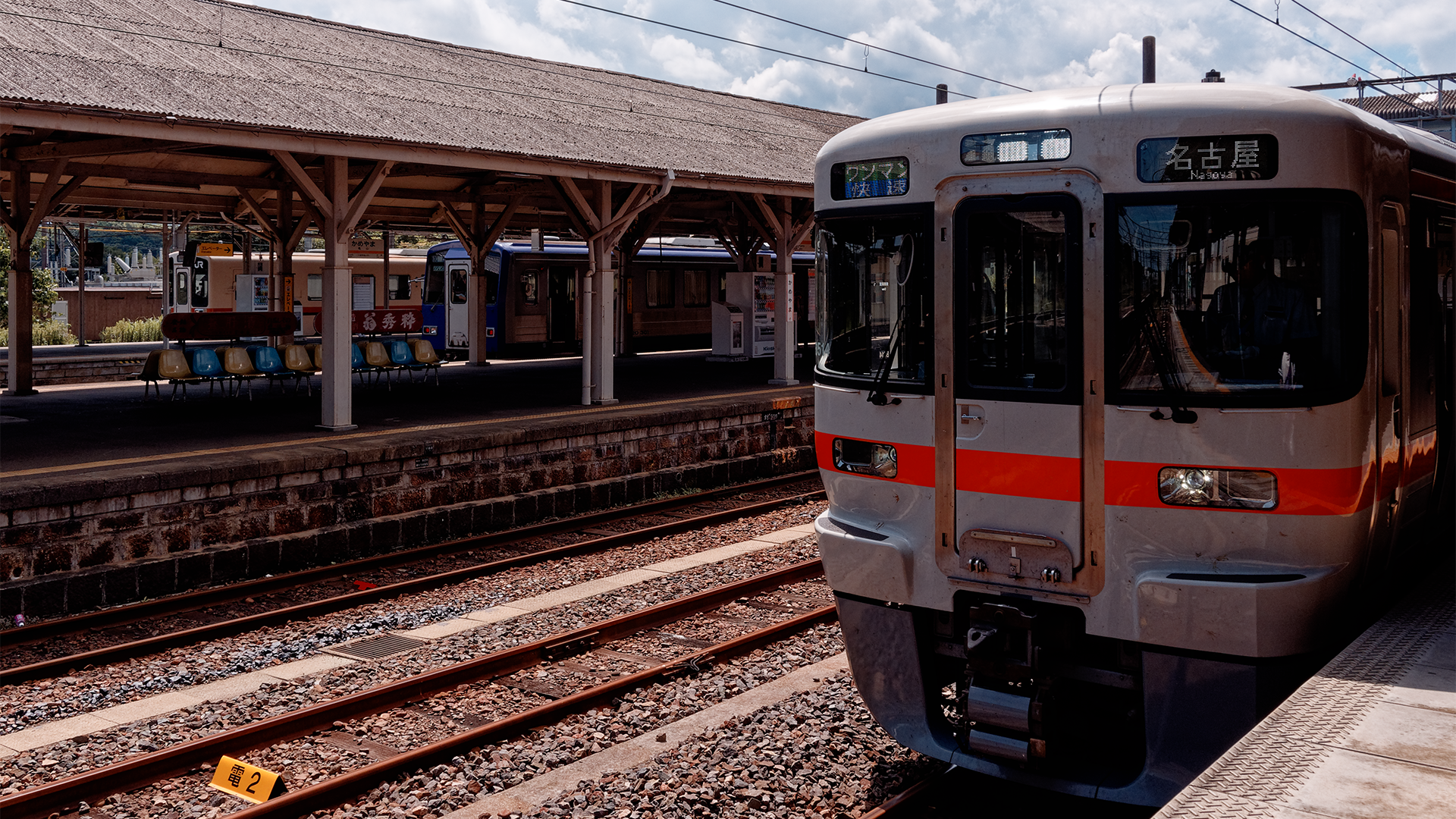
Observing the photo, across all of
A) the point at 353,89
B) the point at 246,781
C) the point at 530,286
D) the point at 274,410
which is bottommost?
the point at 246,781

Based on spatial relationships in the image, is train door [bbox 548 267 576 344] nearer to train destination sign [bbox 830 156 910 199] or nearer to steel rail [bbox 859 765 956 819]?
train destination sign [bbox 830 156 910 199]

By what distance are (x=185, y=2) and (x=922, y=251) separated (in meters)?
12.8

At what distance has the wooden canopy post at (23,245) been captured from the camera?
14352mm

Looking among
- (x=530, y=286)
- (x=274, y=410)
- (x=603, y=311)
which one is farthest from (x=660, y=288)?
(x=274, y=410)

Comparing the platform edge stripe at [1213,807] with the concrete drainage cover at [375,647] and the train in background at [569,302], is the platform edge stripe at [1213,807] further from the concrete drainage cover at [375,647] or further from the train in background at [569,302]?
the train in background at [569,302]

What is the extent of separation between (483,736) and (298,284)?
26.9 metres

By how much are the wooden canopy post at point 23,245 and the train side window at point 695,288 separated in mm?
15658

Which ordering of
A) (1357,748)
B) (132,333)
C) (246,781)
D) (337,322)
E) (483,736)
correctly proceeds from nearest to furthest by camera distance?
1. (1357,748)
2. (246,781)
3. (483,736)
4. (337,322)
5. (132,333)

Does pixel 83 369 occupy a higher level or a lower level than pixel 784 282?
lower

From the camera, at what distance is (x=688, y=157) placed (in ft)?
52.2

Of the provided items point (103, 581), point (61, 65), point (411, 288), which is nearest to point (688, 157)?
point (61, 65)

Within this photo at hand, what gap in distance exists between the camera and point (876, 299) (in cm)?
523

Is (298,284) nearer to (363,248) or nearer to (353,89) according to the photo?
(363,248)

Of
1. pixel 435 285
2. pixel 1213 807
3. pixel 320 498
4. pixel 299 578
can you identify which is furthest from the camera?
pixel 435 285
